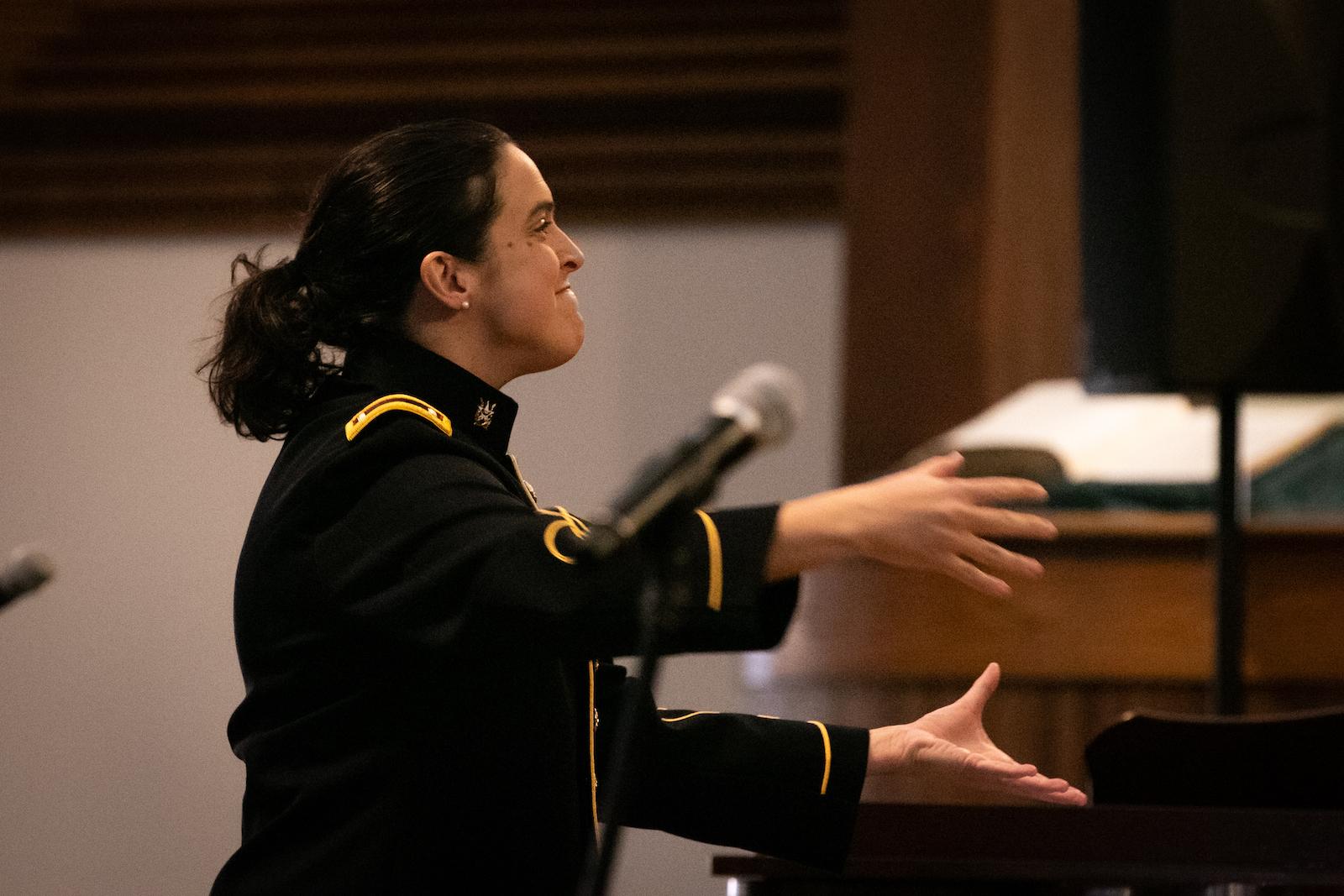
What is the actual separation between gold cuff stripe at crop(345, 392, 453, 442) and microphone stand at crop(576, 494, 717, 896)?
0.37 metres

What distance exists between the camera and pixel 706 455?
96cm

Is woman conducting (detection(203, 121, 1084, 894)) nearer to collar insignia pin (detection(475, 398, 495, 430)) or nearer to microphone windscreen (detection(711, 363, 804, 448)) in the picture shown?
collar insignia pin (detection(475, 398, 495, 430))

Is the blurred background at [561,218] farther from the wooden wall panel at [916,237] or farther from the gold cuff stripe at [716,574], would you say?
the gold cuff stripe at [716,574]

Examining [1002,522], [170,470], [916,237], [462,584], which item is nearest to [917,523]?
[1002,522]

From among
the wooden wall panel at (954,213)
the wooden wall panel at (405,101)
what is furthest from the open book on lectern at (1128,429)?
the wooden wall panel at (405,101)

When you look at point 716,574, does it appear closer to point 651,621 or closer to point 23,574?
point 651,621

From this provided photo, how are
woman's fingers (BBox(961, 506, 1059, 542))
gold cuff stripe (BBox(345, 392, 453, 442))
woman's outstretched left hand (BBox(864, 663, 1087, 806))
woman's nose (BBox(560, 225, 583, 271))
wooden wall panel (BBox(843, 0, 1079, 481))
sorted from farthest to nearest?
wooden wall panel (BBox(843, 0, 1079, 481))
woman's nose (BBox(560, 225, 583, 271))
woman's outstretched left hand (BBox(864, 663, 1087, 806))
gold cuff stripe (BBox(345, 392, 453, 442))
woman's fingers (BBox(961, 506, 1059, 542))

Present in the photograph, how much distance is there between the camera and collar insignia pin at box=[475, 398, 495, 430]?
145 cm

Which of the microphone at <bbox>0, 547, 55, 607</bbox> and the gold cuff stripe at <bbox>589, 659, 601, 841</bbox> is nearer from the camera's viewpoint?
the microphone at <bbox>0, 547, 55, 607</bbox>

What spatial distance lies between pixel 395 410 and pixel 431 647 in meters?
0.23

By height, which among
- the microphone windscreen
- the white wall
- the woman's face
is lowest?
the white wall

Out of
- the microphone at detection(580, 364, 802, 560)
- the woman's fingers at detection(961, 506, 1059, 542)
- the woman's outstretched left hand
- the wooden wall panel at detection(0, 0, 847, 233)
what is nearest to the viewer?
the microphone at detection(580, 364, 802, 560)

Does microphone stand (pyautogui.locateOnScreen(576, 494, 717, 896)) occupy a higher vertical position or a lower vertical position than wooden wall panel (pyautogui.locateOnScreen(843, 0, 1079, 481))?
lower

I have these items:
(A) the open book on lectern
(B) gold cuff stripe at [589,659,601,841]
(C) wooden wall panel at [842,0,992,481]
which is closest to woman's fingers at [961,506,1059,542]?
(B) gold cuff stripe at [589,659,601,841]
